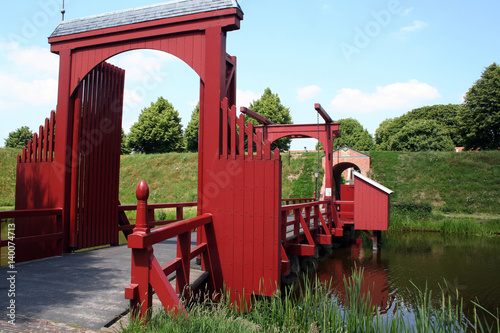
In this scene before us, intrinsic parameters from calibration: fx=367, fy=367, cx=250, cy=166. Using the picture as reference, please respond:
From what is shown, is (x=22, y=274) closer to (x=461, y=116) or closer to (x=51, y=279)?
(x=51, y=279)

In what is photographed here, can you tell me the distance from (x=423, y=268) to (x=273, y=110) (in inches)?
1066

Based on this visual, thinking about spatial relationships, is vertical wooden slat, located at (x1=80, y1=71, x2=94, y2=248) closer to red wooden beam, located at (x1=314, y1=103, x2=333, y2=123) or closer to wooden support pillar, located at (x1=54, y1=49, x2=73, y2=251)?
wooden support pillar, located at (x1=54, y1=49, x2=73, y2=251)

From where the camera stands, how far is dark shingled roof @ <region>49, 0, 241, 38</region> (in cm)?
490

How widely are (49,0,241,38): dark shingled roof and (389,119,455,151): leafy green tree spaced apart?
33.6 metres

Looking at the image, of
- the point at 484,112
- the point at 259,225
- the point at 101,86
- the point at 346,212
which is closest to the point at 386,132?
the point at 484,112

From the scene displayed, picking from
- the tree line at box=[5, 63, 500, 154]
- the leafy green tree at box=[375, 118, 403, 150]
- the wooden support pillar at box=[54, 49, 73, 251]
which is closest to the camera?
the wooden support pillar at box=[54, 49, 73, 251]

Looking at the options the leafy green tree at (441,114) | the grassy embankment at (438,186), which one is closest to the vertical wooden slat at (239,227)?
the grassy embankment at (438,186)

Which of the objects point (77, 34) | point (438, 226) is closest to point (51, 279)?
point (77, 34)

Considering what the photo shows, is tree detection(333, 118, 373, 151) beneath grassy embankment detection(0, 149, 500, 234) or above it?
above

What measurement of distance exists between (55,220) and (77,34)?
3.00 meters

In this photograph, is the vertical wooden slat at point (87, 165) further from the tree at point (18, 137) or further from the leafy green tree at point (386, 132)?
the tree at point (18, 137)

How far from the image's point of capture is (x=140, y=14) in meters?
5.33

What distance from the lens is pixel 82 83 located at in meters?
6.15

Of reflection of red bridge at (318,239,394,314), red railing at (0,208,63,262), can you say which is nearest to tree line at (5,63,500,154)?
reflection of red bridge at (318,239,394,314)
